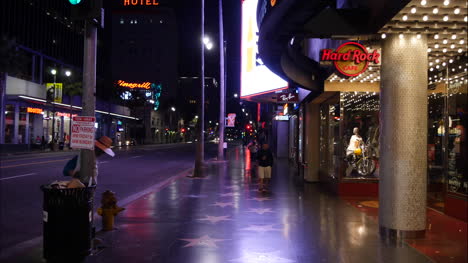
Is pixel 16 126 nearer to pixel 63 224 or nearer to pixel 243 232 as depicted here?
pixel 243 232

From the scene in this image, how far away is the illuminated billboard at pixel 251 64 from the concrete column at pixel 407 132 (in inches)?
630

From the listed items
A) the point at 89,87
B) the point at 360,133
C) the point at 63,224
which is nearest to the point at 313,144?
the point at 360,133

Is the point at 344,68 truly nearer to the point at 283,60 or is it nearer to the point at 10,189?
the point at 283,60

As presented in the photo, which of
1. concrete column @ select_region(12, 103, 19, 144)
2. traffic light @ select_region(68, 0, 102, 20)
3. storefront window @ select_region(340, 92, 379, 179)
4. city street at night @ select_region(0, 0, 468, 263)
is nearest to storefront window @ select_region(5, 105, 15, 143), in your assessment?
concrete column @ select_region(12, 103, 19, 144)

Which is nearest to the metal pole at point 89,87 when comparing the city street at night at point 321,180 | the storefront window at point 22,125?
the city street at night at point 321,180

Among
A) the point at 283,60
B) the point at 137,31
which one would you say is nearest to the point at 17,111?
the point at 283,60

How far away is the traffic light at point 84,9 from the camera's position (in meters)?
6.79

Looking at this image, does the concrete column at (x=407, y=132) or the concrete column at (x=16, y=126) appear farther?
the concrete column at (x=16, y=126)

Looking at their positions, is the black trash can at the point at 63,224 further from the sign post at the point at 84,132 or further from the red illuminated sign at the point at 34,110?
the red illuminated sign at the point at 34,110

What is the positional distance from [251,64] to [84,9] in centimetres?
2231

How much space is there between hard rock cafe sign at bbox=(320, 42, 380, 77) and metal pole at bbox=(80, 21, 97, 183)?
4797 millimetres

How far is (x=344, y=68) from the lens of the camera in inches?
367

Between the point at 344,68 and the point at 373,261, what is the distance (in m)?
4.41

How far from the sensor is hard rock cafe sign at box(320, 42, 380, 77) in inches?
355
